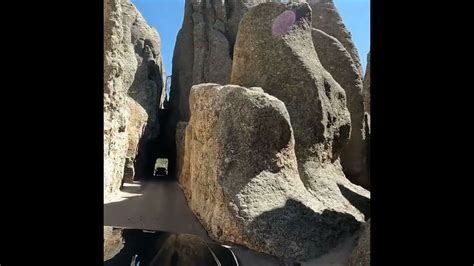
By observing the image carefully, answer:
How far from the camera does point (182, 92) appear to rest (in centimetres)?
1489

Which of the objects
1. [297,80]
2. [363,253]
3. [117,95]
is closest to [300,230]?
[363,253]

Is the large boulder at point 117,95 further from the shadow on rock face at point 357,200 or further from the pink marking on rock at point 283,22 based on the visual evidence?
the shadow on rock face at point 357,200

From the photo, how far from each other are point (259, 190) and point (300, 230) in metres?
0.71

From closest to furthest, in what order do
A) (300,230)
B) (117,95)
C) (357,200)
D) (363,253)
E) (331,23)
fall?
1. (363,253)
2. (300,230)
3. (357,200)
4. (117,95)
5. (331,23)

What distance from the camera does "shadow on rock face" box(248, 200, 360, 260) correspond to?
15.8 feet

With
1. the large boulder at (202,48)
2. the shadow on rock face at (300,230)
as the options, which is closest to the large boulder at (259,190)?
the shadow on rock face at (300,230)

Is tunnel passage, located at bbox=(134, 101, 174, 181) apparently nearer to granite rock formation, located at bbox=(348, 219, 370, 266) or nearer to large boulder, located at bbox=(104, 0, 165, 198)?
large boulder, located at bbox=(104, 0, 165, 198)

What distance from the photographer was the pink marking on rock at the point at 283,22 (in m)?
7.12

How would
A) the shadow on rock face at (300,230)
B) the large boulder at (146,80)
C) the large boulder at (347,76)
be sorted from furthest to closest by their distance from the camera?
the large boulder at (146,80) → the large boulder at (347,76) → the shadow on rock face at (300,230)

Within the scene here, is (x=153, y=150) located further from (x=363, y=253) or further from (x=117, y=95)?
(x=363, y=253)

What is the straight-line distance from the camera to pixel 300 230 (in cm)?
502
